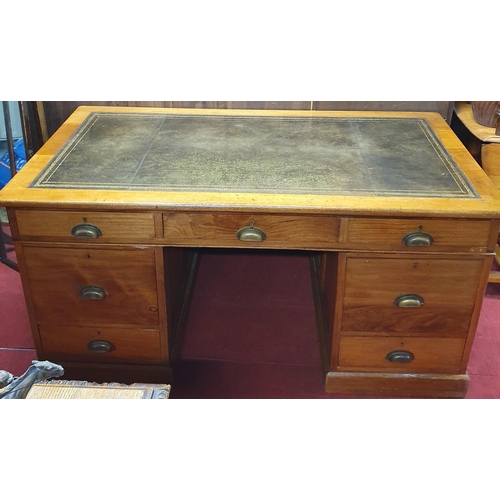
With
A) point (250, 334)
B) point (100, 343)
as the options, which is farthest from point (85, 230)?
point (250, 334)

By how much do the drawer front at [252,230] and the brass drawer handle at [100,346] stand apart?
0.52m

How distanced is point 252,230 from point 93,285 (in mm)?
620

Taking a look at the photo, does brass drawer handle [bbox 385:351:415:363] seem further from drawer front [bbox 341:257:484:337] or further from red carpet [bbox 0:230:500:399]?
red carpet [bbox 0:230:500:399]

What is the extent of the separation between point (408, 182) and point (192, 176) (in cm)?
74

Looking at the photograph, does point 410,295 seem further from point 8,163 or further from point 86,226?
point 8,163

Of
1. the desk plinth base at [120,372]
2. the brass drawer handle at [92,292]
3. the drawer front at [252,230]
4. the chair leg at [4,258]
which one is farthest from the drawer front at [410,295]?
the chair leg at [4,258]

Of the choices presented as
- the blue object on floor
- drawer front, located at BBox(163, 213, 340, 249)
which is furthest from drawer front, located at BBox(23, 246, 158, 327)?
the blue object on floor

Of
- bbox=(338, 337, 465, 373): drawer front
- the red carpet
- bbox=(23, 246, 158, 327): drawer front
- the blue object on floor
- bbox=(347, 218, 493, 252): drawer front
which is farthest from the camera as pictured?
the blue object on floor

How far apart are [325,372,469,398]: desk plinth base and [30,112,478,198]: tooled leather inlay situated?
2.37 feet

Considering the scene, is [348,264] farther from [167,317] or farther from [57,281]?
[57,281]

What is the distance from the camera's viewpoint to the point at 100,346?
7.47ft

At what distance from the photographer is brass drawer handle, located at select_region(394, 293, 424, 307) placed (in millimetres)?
2117

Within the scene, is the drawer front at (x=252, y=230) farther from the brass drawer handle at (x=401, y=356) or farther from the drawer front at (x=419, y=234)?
the brass drawer handle at (x=401, y=356)

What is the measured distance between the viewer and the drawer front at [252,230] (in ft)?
6.53
